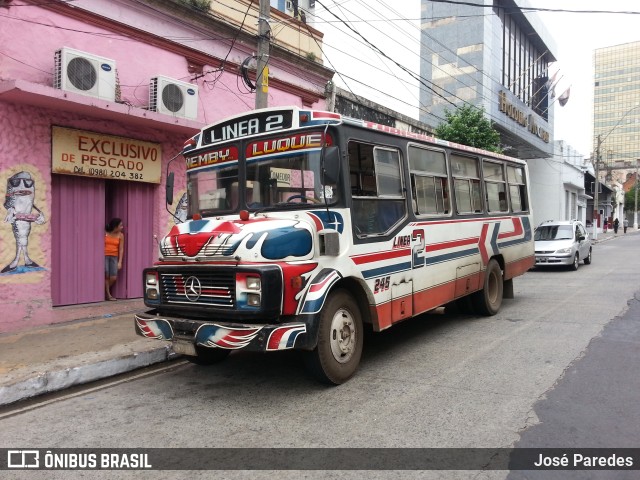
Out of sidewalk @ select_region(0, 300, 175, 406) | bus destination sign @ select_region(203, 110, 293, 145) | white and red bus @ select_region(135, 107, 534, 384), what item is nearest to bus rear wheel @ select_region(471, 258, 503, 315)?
white and red bus @ select_region(135, 107, 534, 384)

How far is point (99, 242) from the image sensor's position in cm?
879

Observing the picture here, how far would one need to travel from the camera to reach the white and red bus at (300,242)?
4.53 meters

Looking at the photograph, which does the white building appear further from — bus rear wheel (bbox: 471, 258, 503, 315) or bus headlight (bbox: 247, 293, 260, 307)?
bus headlight (bbox: 247, 293, 260, 307)

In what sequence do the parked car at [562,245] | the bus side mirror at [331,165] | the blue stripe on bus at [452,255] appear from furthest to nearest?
the parked car at [562,245] → the blue stripe on bus at [452,255] → the bus side mirror at [331,165]

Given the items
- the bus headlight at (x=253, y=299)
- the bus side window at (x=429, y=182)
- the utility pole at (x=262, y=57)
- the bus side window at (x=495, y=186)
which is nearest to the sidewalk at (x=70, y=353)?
the bus headlight at (x=253, y=299)

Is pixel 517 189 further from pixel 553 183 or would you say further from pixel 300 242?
pixel 553 183

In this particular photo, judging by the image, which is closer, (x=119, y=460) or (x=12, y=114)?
(x=119, y=460)

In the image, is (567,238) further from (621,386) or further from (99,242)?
(99,242)

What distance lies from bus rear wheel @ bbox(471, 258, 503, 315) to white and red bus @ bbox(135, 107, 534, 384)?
1690 millimetres

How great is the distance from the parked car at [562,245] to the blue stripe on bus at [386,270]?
11.6 metres

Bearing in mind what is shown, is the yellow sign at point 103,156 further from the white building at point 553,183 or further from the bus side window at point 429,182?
the white building at point 553,183

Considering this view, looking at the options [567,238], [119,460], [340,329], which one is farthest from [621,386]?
[567,238]

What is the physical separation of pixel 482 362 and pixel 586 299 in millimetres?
5624

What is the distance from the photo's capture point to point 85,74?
7910mm
